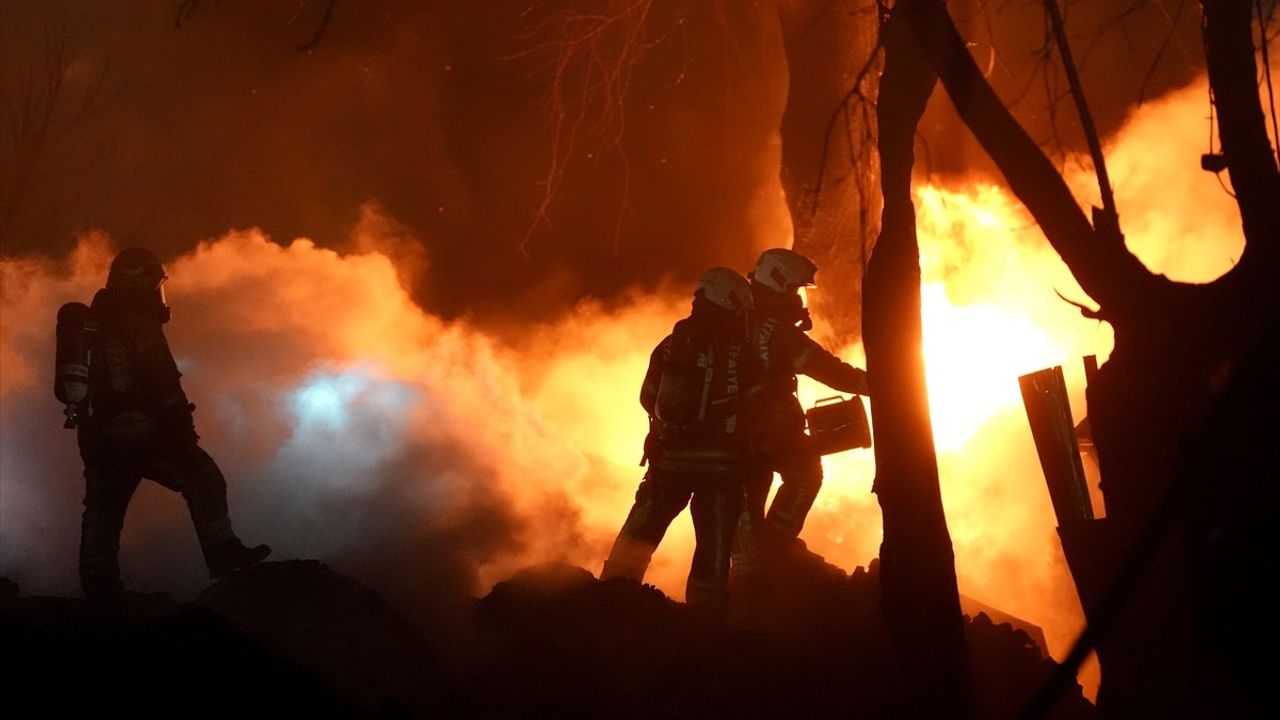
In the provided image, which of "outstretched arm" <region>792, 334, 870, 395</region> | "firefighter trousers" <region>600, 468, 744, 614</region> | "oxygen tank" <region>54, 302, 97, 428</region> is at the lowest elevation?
"firefighter trousers" <region>600, 468, 744, 614</region>

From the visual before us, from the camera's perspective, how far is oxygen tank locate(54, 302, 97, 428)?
6.78 m

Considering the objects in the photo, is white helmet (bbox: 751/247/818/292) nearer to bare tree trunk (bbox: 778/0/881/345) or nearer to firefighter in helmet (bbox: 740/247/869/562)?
firefighter in helmet (bbox: 740/247/869/562)

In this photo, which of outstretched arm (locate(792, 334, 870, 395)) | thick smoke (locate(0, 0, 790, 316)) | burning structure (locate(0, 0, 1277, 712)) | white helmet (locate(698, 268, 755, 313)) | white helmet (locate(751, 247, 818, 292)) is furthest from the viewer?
thick smoke (locate(0, 0, 790, 316))

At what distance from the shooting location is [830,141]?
390 inches

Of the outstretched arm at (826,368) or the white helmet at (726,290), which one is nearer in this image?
the white helmet at (726,290)

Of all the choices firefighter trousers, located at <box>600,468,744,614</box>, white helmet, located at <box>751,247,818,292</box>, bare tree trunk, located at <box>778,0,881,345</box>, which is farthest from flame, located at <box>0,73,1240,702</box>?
firefighter trousers, located at <box>600,468,744,614</box>

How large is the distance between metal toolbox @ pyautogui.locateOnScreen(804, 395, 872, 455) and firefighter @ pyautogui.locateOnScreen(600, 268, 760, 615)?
2.25 ft

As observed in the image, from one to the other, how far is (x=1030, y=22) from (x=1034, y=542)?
615cm

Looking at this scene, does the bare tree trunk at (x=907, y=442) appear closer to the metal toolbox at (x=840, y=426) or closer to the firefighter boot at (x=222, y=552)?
the metal toolbox at (x=840, y=426)

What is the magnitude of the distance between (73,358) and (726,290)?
3876mm

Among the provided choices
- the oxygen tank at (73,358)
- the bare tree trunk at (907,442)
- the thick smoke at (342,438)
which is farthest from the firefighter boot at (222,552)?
the bare tree trunk at (907,442)

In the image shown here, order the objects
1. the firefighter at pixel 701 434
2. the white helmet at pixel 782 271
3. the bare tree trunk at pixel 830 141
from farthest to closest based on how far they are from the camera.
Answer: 1. the bare tree trunk at pixel 830 141
2. the white helmet at pixel 782 271
3. the firefighter at pixel 701 434

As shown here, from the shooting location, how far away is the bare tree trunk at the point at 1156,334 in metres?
4.09

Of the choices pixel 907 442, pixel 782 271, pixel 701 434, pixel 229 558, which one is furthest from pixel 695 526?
pixel 229 558
